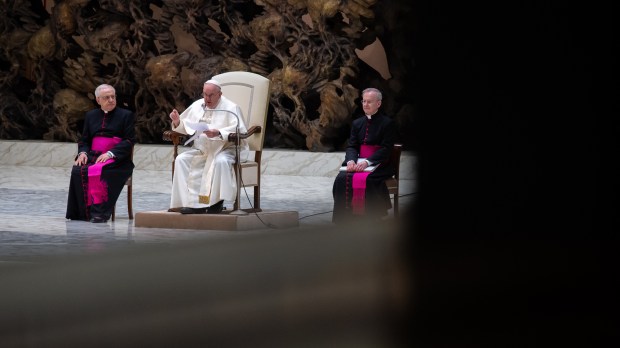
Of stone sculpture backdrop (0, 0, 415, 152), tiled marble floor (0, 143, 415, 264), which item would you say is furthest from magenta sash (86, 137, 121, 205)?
stone sculpture backdrop (0, 0, 415, 152)

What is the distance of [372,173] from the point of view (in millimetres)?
7824

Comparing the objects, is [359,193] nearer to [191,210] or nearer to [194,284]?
[191,210]

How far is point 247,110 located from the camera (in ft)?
25.3

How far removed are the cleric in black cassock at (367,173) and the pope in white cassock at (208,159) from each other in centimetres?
90

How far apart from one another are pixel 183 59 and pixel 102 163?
5666 mm

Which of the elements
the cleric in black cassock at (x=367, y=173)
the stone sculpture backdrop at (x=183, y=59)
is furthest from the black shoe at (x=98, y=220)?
the stone sculpture backdrop at (x=183, y=59)

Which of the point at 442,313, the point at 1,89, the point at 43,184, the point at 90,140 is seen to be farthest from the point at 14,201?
the point at 442,313

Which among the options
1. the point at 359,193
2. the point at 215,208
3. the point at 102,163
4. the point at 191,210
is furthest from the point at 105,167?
the point at 359,193

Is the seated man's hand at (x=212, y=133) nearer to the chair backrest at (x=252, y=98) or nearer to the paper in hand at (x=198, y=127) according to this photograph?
the paper in hand at (x=198, y=127)

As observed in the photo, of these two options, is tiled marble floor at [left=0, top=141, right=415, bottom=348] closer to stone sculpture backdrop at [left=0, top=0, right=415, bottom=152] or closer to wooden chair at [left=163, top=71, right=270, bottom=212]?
wooden chair at [left=163, top=71, right=270, bottom=212]

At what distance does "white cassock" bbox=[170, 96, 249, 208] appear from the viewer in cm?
730

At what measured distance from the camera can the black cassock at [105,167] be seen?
25.5 feet

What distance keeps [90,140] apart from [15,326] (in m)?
4.74

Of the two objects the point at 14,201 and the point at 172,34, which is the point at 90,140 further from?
the point at 172,34
